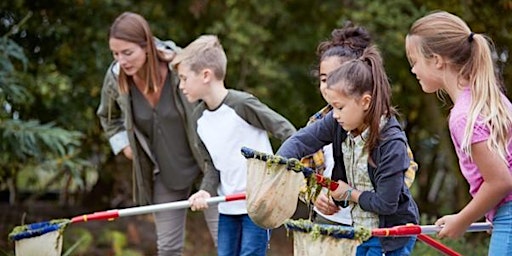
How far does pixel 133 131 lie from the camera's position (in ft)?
17.0

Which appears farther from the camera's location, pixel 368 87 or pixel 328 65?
pixel 328 65

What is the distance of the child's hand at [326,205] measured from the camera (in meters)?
3.96

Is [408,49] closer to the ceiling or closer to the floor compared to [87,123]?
closer to the ceiling

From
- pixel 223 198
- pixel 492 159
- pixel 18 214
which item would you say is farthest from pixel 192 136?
pixel 18 214

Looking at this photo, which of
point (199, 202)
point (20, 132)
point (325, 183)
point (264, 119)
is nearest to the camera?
point (325, 183)

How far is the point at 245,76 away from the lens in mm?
8227

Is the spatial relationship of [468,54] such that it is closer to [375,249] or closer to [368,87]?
[368,87]

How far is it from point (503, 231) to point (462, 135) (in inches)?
17.4

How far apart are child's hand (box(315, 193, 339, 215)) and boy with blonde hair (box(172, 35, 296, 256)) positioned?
0.59m

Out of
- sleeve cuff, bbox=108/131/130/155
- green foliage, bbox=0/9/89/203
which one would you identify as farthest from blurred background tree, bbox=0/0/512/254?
sleeve cuff, bbox=108/131/130/155

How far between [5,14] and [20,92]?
0.92 metres

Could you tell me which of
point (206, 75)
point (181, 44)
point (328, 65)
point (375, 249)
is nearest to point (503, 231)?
point (375, 249)

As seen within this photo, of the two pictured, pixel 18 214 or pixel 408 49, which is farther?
pixel 18 214

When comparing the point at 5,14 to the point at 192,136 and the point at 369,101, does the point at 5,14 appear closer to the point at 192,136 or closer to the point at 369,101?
the point at 192,136
